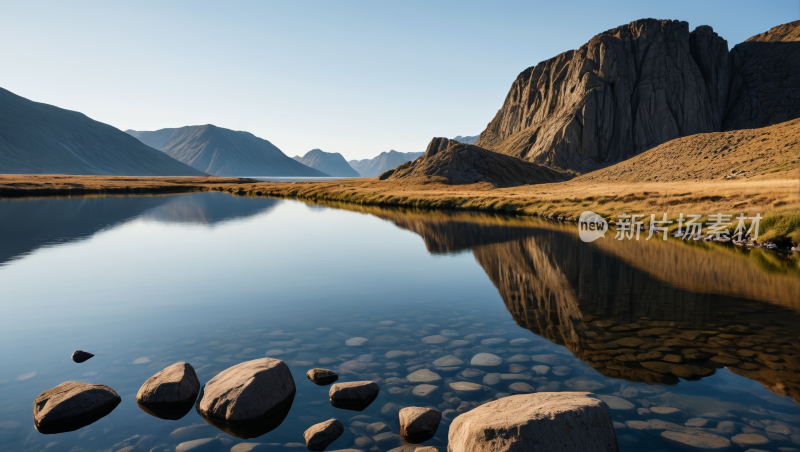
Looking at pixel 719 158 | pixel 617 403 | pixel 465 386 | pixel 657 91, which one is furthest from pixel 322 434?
pixel 657 91

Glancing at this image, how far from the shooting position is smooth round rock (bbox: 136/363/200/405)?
29.2 ft

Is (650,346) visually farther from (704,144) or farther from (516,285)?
(704,144)

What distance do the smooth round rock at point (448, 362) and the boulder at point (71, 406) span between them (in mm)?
6794

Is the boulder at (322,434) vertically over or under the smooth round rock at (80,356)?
over

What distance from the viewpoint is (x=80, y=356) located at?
11656mm

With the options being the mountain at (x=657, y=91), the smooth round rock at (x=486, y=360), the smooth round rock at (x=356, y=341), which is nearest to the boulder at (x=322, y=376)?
the smooth round rock at (x=356, y=341)

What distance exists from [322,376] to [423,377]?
7.25 feet

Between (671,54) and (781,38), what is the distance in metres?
38.7

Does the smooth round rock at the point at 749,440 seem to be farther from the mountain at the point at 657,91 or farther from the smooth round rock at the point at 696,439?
the mountain at the point at 657,91

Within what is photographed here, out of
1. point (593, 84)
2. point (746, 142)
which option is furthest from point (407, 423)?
point (593, 84)

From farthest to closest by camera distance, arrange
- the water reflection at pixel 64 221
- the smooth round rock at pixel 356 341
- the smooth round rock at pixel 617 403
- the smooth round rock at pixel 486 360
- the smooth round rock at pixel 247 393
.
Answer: the water reflection at pixel 64 221 → the smooth round rock at pixel 356 341 → the smooth round rock at pixel 486 360 → the smooth round rock at pixel 617 403 → the smooth round rock at pixel 247 393

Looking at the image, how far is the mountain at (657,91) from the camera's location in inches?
4744

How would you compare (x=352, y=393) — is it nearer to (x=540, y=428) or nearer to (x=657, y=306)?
(x=540, y=428)

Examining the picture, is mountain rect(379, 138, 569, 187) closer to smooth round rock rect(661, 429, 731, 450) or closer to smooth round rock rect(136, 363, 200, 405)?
smooth round rock rect(661, 429, 731, 450)
